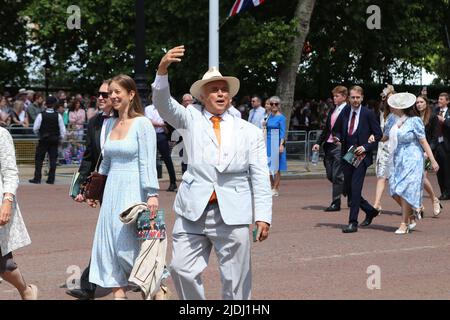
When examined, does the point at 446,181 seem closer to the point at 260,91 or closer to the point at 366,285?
the point at 366,285

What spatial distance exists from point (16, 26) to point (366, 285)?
91.4 feet

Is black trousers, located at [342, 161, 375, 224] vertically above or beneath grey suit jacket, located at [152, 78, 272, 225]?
beneath

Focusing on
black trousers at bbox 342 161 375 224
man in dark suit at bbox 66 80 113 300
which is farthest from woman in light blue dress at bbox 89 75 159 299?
black trousers at bbox 342 161 375 224

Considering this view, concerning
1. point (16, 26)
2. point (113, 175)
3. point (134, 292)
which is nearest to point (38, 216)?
point (134, 292)

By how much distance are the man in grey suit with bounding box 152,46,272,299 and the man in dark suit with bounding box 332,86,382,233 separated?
601cm

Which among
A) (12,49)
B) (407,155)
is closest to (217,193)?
(407,155)

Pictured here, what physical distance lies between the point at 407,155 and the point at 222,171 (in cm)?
670

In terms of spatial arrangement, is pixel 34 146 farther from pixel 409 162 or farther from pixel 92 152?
pixel 92 152

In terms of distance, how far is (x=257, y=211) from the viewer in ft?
21.7

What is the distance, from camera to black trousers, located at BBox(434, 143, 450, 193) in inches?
705

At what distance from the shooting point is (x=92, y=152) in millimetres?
8508

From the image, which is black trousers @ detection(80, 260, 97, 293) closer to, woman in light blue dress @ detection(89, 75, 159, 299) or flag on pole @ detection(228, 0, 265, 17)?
woman in light blue dress @ detection(89, 75, 159, 299)

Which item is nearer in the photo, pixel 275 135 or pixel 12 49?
pixel 275 135
